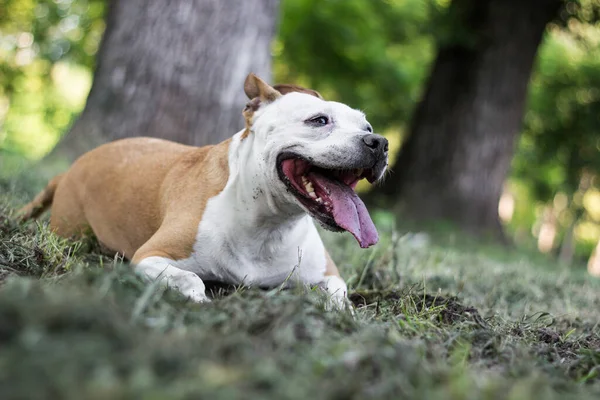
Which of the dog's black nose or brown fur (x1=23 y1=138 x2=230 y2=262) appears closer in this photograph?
the dog's black nose

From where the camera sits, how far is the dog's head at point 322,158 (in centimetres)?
319

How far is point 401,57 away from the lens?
56.9 feet

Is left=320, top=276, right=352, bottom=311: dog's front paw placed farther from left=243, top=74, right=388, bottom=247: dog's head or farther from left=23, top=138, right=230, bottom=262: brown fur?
left=23, top=138, right=230, bottom=262: brown fur

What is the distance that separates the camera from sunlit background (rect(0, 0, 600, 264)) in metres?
13.3

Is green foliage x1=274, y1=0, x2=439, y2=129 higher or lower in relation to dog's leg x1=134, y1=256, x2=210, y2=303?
higher

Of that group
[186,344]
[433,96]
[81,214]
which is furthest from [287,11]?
[186,344]

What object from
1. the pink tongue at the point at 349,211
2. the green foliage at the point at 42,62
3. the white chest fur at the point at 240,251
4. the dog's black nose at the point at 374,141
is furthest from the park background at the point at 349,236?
the dog's black nose at the point at 374,141

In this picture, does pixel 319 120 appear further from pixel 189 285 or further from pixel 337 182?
pixel 189 285

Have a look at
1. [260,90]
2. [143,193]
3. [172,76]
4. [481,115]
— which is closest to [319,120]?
[260,90]

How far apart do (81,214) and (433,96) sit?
715 cm

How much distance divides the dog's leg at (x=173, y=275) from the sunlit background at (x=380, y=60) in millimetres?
7638

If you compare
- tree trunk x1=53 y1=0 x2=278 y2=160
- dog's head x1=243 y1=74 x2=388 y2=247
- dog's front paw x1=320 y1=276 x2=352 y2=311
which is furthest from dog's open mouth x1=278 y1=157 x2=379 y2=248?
tree trunk x1=53 y1=0 x2=278 y2=160

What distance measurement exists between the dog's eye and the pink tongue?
0.91 feet

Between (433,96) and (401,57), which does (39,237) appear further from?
(401,57)
